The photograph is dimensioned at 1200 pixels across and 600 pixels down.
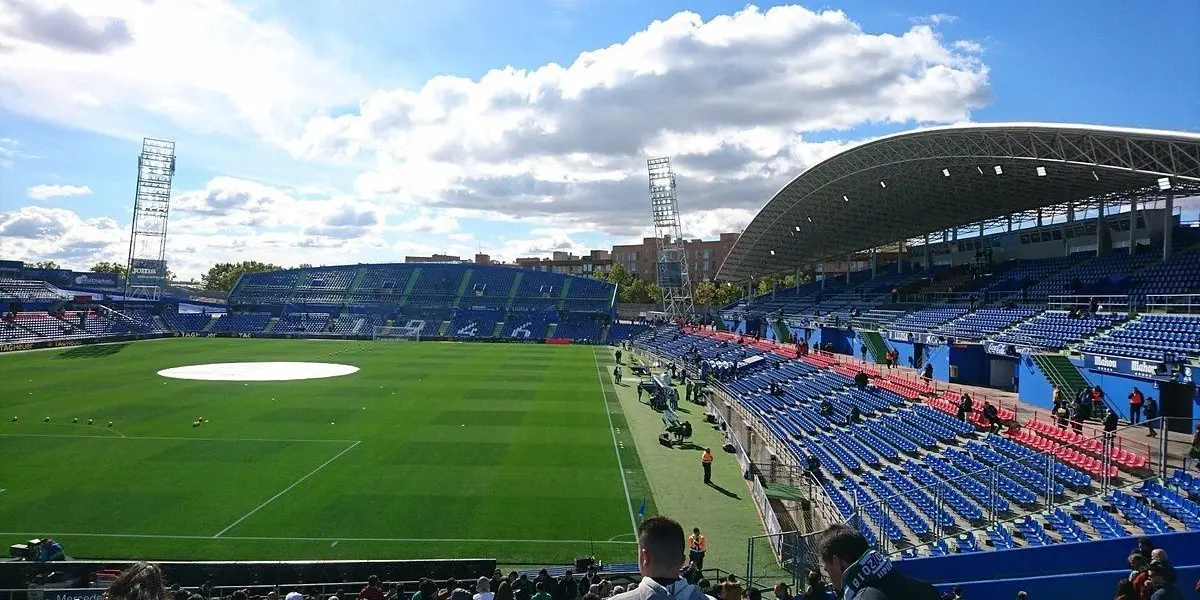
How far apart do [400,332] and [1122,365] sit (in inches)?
2815

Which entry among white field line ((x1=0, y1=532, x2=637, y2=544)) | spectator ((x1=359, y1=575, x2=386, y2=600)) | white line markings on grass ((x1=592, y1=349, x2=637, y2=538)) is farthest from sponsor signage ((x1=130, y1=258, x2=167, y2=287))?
spectator ((x1=359, y1=575, x2=386, y2=600))

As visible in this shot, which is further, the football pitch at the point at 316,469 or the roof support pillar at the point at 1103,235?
the roof support pillar at the point at 1103,235

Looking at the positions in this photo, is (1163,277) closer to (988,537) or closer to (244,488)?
(988,537)

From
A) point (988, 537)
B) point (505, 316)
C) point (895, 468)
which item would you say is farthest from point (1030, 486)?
point (505, 316)

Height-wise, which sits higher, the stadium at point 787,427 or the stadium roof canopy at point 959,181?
the stadium roof canopy at point 959,181

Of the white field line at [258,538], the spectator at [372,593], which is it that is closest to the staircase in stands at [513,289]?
the white field line at [258,538]

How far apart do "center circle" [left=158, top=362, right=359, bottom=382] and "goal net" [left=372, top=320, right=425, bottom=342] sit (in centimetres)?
2883

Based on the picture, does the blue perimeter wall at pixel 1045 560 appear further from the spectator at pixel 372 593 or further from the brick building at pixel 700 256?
the brick building at pixel 700 256

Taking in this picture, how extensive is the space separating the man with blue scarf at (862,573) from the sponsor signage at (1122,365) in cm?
1892

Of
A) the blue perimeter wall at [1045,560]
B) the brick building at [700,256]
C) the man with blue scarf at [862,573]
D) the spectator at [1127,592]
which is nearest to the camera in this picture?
the man with blue scarf at [862,573]

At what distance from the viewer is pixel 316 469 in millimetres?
20797

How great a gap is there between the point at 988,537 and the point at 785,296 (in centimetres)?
5506

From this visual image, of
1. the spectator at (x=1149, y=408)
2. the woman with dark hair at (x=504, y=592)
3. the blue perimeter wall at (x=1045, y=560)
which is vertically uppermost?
the spectator at (x=1149, y=408)

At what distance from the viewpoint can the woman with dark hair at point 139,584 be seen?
9.25 feet
